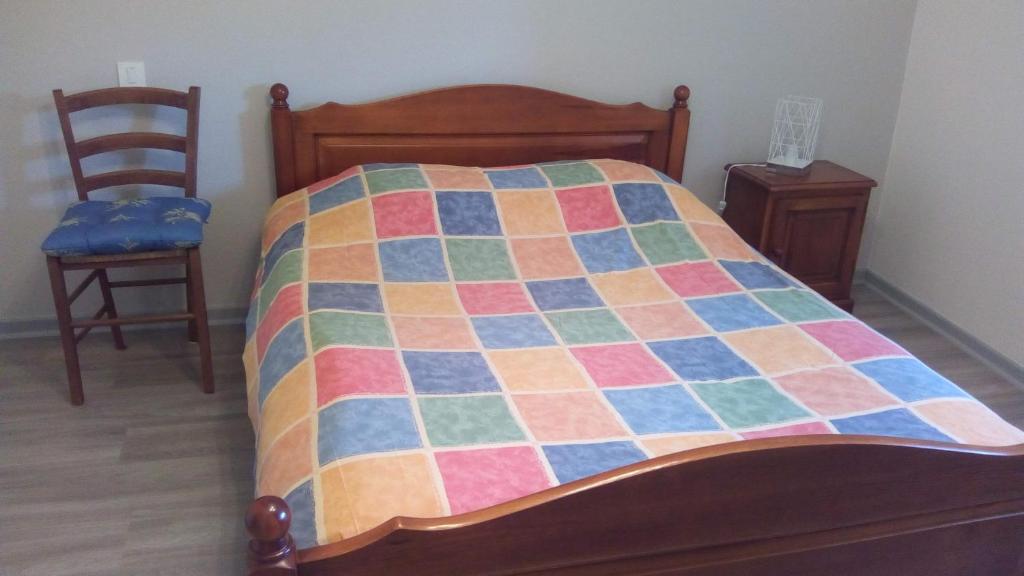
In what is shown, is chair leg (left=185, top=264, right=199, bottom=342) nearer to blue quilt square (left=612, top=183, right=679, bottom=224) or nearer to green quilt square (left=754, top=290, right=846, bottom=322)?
blue quilt square (left=612, top=183, right=679, bottom=224)

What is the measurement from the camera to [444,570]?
1284 millimetres

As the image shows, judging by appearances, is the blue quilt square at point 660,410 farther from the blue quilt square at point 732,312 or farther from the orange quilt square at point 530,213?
the orange quilt square at point 530,213

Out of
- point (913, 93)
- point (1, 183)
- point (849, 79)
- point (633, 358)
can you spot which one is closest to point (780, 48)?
point (849, 79)

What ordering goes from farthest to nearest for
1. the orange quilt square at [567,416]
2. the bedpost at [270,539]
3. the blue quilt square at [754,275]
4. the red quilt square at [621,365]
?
the blue quilt square at [754,275] → the red quilt square at [621,365] → the orange quilt square at [567,416] → the bedpost at [270,539]

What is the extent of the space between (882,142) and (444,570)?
2.89 metres

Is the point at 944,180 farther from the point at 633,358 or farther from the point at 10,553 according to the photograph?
the point at 10,553

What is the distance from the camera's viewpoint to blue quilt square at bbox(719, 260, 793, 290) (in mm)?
2443

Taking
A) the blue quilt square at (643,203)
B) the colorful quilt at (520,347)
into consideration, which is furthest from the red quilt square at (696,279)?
the blue quilt square at (643,203)

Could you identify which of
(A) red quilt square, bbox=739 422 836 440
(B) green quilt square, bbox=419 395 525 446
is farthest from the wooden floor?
(A) red quilt square, bbox=739 422 836 440

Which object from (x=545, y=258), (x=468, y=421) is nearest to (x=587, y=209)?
(x=545, y=258)

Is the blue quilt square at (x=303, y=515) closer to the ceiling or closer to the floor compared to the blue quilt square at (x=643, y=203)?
closer to the floor

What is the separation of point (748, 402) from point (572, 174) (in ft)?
3.90

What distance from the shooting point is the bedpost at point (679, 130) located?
9.95 ft

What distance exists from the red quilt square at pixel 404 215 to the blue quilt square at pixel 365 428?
0.86m
